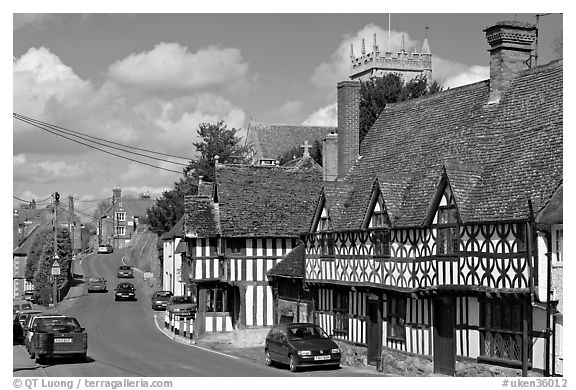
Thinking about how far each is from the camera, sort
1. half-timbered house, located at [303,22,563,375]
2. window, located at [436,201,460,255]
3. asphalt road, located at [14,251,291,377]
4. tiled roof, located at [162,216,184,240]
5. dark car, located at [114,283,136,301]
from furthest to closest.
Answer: dark car, located at [114,283,136,301] → tiled roof, located at [162,216,184,240] → asphalt road, located at [14,251,291,377] → window, located at [436,201,460,255] → half-timbered house, located at [303,22,563,375]

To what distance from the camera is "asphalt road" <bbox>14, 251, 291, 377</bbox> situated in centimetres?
2609

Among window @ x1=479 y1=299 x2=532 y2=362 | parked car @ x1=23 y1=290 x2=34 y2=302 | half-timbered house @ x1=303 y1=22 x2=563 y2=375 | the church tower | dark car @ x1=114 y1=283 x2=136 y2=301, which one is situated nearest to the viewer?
half-timbered house @ x1=303 y1=22 x2=563 y2=375

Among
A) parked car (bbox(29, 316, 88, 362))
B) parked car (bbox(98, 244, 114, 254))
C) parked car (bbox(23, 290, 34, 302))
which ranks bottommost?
parked car (bbox(23, 290, 34, 302))

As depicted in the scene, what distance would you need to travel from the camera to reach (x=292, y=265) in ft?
121

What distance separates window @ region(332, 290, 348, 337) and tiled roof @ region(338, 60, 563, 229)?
306 cm

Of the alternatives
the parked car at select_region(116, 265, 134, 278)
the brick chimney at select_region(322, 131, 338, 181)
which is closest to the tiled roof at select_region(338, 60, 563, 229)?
the brick chimney at select_region(322, 131, 338, 181)

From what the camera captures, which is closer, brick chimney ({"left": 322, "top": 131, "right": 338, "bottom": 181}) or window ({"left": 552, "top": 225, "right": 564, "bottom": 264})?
window ({"left": 552, "top": 225, "right": 564, "bottom": 264})

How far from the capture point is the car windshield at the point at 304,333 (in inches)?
1102

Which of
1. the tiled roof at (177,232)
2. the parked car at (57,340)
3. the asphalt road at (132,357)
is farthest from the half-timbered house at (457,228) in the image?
the tiled roof at (177,232)

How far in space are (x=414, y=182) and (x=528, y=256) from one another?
7356 mm

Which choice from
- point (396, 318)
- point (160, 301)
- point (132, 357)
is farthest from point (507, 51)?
point (160, 301)

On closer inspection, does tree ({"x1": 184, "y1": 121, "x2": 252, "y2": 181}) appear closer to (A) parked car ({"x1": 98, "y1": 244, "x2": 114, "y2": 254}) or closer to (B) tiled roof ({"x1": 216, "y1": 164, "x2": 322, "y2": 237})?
(B) tiled roof ({"x1": 216, "y1": 164, "x2": 322, "y2": 237})

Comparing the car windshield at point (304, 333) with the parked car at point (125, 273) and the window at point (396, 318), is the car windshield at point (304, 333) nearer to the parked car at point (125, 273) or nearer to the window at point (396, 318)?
the window at point (396, 318)

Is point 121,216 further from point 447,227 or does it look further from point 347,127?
point 447,227
